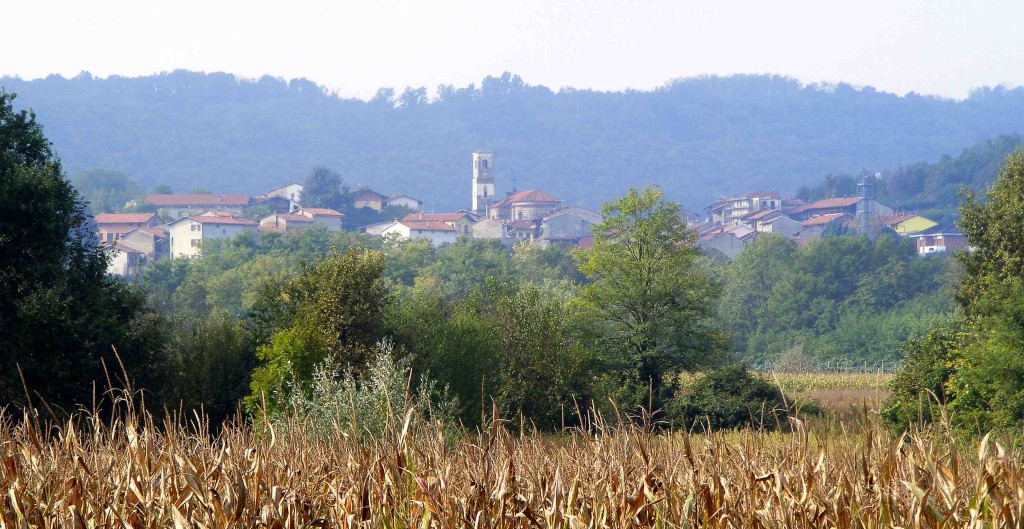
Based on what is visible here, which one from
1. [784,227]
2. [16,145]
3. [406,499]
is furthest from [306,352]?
[784,227]

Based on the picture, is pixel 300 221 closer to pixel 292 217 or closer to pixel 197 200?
pixel 292 217

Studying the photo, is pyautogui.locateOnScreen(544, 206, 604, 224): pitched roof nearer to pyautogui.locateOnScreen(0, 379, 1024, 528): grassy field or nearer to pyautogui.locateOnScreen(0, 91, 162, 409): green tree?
pyautogui.locateOnScreen(0, 91, 162, 409): green tree

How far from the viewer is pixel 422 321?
35.2m

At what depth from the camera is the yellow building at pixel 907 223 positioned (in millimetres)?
133500

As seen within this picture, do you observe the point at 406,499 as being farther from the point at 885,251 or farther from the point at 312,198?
the point at 312,198

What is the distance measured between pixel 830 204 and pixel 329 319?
140 metres

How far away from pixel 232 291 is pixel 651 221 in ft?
141

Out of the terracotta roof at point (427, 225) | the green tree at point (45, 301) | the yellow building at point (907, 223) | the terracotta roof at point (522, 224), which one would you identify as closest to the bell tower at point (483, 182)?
the terracotta roof at point (522, 224)

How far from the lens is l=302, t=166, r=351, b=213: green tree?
15625 cm

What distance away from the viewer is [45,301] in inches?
794

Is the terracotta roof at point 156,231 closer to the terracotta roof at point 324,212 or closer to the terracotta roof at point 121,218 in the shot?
the terracotta roof at point 121,218

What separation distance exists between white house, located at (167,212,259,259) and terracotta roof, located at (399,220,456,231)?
62.2 feet

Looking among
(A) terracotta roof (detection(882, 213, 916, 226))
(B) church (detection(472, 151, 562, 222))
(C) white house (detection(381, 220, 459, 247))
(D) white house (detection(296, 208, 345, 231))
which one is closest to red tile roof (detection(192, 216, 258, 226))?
(D) white house (detection(296, 208, 345, 231))

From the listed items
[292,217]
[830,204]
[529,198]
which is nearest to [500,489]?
[292,217]
